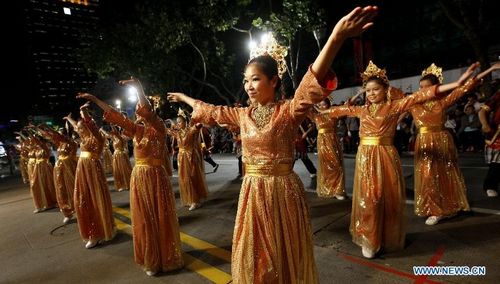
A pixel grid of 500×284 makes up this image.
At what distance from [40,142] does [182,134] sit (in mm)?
3912

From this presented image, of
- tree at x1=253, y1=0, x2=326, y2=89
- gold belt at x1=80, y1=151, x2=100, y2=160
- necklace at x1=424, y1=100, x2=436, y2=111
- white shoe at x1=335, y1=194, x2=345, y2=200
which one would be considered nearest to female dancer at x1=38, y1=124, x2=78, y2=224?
gold belt at x1=80, y1=151, x2=100, y2=160

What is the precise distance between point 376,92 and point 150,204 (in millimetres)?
2917

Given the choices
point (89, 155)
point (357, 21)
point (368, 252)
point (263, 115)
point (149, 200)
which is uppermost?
point (357, 21)

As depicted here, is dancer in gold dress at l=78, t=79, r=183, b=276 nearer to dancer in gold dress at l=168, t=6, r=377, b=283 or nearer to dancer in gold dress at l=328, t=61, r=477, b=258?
dancer in gold dress at l=168, t=6, r=377, b=283

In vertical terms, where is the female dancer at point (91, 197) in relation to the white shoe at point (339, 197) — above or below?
above

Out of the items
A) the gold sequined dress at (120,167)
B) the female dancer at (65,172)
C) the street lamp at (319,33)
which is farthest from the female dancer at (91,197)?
the street lamp at (319,33)

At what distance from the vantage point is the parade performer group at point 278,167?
2.38 metres

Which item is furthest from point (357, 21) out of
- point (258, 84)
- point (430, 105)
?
point (430, 105)

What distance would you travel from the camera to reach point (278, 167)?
2408mm

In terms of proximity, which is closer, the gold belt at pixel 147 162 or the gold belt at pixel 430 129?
the gold belt at pixel 147 162

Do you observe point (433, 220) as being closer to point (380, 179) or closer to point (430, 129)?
point (430, 129)

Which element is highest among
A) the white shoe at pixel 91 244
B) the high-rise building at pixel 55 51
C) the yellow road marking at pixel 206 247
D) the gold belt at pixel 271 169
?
the high-rise building at pixel 55 51

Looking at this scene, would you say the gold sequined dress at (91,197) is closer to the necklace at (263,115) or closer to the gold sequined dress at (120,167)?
the necklace at (263,115)

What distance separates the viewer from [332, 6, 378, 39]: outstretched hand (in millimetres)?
1790
